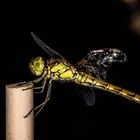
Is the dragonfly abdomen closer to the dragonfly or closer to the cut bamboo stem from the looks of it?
the dragonfly

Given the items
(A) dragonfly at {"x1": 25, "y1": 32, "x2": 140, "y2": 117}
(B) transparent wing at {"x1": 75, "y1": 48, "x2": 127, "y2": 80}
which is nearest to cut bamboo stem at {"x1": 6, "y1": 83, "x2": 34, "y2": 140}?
(A) dragonfly at {"x1": 25, "y1": 32, "x2": 140, "y2": 117}

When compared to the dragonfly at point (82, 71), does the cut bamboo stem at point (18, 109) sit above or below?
below

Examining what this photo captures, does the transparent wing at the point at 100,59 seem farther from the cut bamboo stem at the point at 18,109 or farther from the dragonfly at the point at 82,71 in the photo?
the cut bamboo stem at the point at 18,109

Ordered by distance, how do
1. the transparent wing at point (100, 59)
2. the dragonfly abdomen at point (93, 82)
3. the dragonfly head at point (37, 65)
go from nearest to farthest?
the dragonfly head at point (37, 65), the dragonfly abdomen at point (93, 82), the transparent wing at point (100, 59)

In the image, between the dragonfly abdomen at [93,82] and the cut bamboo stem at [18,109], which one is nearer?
the cut bamboo stem at [18,109]

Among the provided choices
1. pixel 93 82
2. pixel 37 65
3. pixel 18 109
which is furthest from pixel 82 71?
pixel 18 109

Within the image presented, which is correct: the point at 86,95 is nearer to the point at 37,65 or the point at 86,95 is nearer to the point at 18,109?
the point at 37,65

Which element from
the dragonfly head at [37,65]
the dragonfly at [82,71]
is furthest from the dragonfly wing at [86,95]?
the dragonfly head at [37,65]
